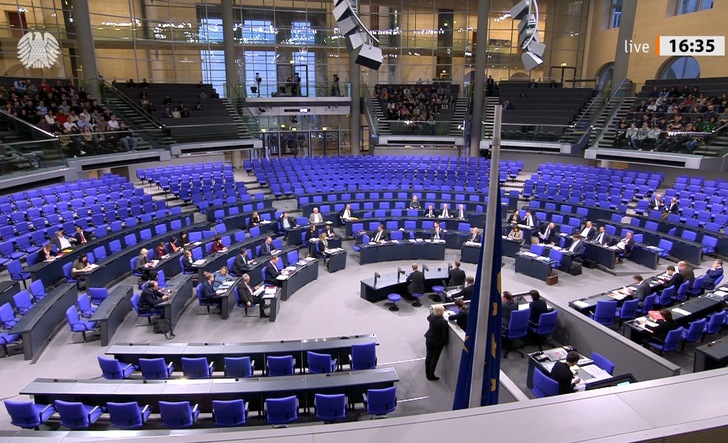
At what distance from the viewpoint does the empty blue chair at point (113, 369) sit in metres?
7.70

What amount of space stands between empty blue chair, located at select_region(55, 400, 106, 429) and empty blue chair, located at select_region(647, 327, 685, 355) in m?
9.46

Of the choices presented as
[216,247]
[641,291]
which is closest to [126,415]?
[216,247]

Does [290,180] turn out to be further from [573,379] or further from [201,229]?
[573,379]

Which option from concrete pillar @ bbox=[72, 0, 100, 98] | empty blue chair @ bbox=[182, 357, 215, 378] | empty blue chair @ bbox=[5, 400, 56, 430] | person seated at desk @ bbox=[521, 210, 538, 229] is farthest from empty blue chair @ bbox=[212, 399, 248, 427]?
concrete pillar @ bbox=[72, 0, 100, 98]

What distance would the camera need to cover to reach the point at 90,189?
61.0 ft

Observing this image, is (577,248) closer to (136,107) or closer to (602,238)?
(602,238)

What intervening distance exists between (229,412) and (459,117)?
2773 cm

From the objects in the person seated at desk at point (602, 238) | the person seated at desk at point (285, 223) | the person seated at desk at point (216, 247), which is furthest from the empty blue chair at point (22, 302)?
the person seated at desk at point (602, 238)

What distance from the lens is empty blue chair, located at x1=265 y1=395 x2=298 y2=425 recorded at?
263 inches

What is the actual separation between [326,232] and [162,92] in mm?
18949

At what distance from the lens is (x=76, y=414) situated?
6.61m

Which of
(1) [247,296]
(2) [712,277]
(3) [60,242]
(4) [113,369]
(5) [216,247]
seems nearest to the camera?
(4) [113,369]

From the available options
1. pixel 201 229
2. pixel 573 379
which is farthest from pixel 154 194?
pixel 573 379

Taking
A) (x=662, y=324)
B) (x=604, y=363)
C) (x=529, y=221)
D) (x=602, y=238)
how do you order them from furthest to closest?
1. (x=529, y=221)
2. (x=602, y=238)
3. (x=662, y=324)
4. (x=604, y=363)
